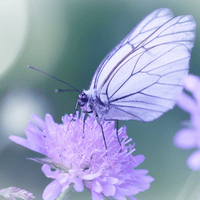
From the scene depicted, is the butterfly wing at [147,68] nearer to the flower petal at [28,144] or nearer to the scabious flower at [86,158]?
the scabious flower at [86,158]

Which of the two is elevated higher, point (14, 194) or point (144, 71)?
point (144, 71)

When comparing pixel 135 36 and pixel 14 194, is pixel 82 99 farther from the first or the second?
pixel 14 194

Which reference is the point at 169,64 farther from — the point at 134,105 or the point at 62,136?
the point at 62,136

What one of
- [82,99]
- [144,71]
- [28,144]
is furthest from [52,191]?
[144,71]

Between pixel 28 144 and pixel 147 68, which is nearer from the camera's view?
pixel 28 144

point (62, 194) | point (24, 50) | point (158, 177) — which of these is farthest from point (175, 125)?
point (62, 194)

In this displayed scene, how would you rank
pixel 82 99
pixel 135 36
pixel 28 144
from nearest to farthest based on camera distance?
1. pixel 28 144
2. pixel 82 99
3. pixel 135 36

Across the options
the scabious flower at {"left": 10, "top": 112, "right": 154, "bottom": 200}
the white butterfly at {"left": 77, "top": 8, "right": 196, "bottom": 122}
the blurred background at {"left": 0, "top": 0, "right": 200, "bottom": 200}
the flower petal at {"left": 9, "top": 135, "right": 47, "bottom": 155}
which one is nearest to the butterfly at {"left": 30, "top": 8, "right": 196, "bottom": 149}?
the white butterfly at {"left": 77, "top": 8, "right": 196, "bottom": 122}

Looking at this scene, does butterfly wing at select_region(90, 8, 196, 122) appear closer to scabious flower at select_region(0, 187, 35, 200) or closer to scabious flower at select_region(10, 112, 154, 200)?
scabious flower at select_region(10, 112, 154, 200)

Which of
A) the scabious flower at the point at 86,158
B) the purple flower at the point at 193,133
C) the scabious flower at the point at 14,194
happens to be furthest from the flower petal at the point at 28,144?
the purple flower at the point at 193,133
